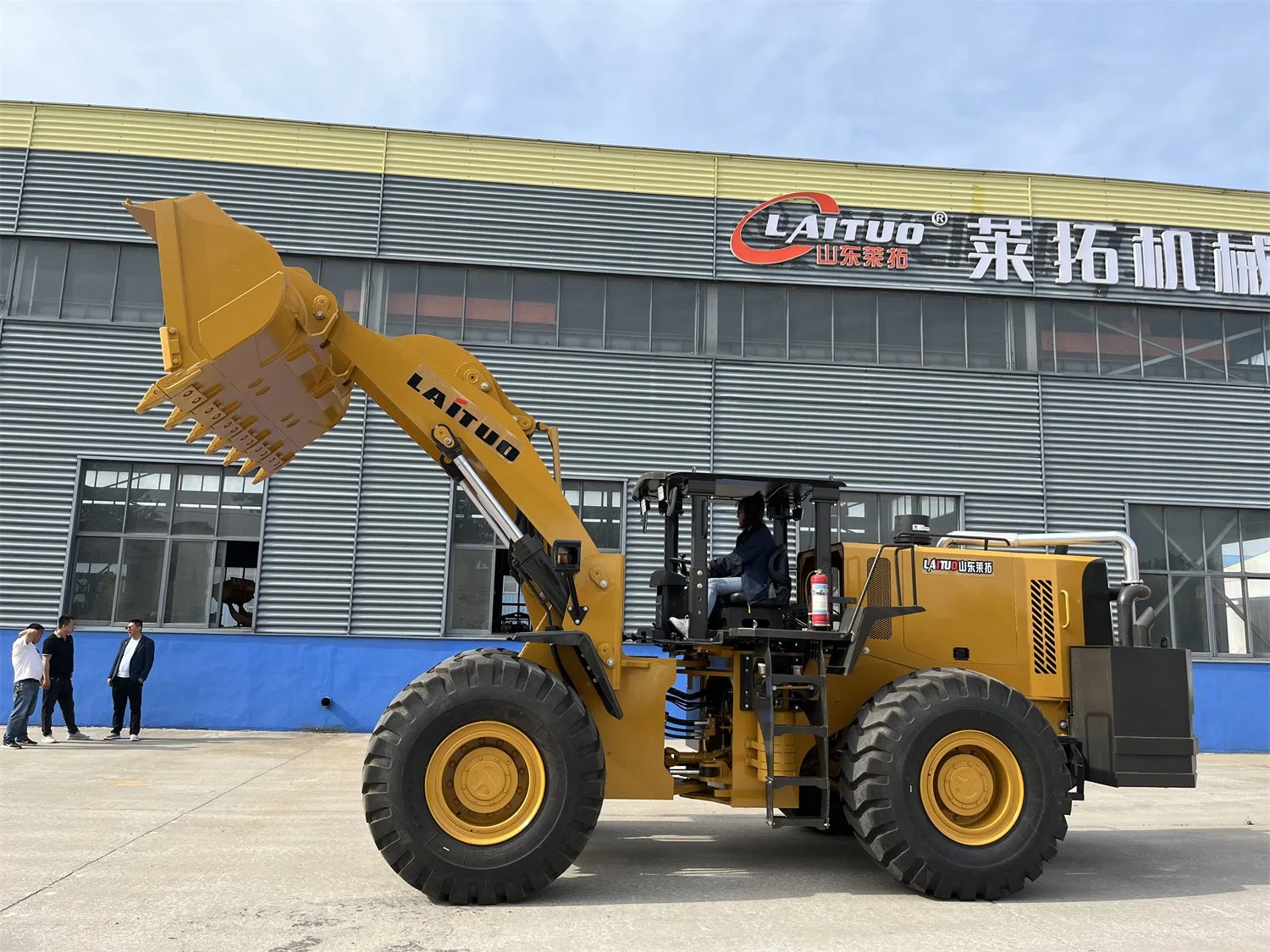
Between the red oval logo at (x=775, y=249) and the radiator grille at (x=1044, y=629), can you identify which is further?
the red oval logo at (x=775, y=249)

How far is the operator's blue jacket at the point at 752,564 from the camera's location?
6910 millimetres

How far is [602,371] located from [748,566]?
9.48 m

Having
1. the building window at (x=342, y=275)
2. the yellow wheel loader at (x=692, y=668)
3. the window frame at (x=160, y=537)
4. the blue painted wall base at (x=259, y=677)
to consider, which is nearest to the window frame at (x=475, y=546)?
the blue painted wall base at (x=259, y=677)

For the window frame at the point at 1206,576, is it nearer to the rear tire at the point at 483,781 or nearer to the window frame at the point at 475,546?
the window frame at the point at 475,546

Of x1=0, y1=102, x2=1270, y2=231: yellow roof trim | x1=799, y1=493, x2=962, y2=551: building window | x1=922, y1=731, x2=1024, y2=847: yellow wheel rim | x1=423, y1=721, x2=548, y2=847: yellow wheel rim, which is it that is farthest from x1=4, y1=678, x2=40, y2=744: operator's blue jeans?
x1=799, y1=493, x2=962, y2=551: building window

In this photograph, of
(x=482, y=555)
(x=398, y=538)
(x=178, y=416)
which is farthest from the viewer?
(x=482, y=555)

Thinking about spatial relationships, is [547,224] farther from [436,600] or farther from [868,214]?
[436,600]

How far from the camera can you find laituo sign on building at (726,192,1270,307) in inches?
653

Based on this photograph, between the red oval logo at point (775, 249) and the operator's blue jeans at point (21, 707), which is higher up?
the red oval logo at point (775, 249)

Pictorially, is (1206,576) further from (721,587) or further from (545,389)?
(721,587)

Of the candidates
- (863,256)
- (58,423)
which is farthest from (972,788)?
(58,423)

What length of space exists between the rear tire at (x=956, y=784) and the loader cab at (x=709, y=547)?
1060mm

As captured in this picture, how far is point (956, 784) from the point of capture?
20.4 ft

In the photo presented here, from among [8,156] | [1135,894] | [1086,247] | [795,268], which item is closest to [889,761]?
[1135,894]
